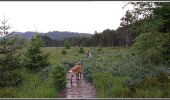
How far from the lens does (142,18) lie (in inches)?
800

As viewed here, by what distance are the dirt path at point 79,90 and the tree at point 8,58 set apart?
2.77m

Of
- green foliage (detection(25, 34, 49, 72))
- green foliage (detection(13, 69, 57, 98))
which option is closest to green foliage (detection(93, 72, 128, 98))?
green foliage (detection(13, 69, 57, 98))

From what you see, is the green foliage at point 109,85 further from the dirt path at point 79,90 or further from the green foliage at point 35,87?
the green foliage at point 35,87

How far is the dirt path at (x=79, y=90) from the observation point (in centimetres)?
1394

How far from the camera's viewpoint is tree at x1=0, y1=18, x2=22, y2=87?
17.1 meters

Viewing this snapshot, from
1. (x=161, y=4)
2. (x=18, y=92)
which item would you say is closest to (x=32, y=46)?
(x=18, y=92)

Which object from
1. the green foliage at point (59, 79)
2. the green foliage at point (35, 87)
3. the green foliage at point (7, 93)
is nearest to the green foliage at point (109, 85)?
the green foliage at point (59, 79)

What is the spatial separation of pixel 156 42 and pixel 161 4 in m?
2.83

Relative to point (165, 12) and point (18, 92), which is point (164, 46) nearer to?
point (165, 12)

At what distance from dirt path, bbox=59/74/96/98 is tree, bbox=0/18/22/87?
277 centimetres

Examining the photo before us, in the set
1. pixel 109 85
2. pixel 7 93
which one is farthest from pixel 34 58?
pixel 109 85

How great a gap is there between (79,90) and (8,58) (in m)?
4.82

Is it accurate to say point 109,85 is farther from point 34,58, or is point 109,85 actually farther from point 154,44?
point 34,58

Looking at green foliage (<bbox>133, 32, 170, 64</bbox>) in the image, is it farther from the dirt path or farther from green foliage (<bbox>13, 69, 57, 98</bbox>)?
green foliage (<bbox>13, 69, 57, 98</bbox>)
